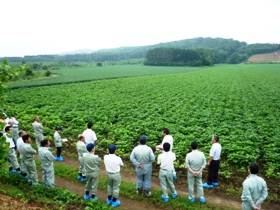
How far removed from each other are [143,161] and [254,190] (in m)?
3.50

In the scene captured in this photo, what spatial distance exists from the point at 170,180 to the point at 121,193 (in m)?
1.88

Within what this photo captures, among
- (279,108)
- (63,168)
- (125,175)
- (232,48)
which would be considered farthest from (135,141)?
(232,48)

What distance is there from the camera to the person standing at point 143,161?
7.92m

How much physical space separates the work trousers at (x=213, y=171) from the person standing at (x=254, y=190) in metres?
2.80

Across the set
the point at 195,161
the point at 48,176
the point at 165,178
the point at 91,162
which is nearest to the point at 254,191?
the point at 195,161

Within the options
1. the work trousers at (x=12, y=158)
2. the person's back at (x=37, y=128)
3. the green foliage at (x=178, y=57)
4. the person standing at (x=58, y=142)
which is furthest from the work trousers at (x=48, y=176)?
the green foliage at (x=178, y=57)

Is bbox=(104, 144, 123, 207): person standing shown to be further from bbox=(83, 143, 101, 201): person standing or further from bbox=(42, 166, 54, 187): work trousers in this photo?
bbox=(42, 166, 54, 187): work trousers

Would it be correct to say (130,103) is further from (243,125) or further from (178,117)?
(243,125)

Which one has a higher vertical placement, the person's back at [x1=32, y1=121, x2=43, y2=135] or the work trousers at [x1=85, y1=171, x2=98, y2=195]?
the person's back at [x1=32, y1=121, x2=43, y2=135]

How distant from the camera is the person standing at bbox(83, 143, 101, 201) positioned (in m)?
7.48

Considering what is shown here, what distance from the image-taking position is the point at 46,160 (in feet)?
26.3

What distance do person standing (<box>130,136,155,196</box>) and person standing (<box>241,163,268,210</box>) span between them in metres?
3.11

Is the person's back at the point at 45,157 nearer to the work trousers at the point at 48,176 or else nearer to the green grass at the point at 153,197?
the work trousers at the point at 48,176

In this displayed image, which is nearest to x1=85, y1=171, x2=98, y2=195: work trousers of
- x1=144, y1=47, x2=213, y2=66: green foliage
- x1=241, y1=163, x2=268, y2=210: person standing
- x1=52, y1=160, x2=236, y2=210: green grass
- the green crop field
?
x1=52, y1=160, x2=236, y2=210: green grass
